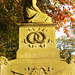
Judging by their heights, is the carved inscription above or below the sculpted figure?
below

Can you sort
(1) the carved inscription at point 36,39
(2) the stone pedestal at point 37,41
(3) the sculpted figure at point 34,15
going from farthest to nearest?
(3) the sculpted figure at point 34,15 < (1) the carved inscription at point 36,39 < (2) the stone pedestal at point 37,41

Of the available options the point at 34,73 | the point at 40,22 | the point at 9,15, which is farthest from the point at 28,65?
the point at 9,15

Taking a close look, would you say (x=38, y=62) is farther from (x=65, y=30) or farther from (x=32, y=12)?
(x=65, y=30)

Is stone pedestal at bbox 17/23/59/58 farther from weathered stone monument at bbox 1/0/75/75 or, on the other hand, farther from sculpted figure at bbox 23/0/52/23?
sculpted figure at bbox 23/0/52/23

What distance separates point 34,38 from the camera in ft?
23.5

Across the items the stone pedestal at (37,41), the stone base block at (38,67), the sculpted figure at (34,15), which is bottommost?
the stone base block at (38,67)

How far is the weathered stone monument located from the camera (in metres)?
6.51

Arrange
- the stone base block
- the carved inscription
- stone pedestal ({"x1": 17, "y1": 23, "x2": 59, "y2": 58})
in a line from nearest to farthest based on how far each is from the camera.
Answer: the stone base block
stone pedestal ({"x1": 17, "y1": 23, "x2": 59, "y2": 58})
the carved inscription

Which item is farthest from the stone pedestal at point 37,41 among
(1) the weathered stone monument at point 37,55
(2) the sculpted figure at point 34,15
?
(2) the sculpted figure at point 34,15

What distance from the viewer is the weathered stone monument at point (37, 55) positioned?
6.51 meters

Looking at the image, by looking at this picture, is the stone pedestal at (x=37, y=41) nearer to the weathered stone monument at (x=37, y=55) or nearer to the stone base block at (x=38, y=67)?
the weathered stone monument at (x=37, y=55)

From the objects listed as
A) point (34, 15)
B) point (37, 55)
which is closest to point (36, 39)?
point (37, 55)

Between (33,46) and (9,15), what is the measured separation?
25.2ft

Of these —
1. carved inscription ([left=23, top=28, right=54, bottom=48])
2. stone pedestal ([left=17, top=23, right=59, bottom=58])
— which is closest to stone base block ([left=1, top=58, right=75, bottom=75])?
stone pedestal ([left=17, top=23, right=59, bottom=58])
